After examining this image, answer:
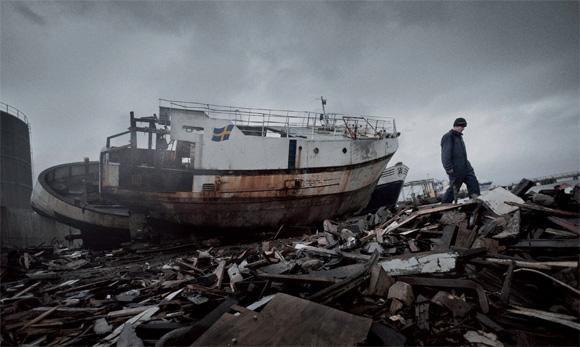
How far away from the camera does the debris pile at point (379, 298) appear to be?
1831 mm

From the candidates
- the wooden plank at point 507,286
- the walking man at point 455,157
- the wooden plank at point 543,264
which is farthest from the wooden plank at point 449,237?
the walking man at point 455,157

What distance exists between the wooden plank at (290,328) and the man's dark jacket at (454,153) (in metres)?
4.93

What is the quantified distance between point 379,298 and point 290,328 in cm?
124

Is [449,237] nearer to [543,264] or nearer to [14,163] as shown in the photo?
[543,264]

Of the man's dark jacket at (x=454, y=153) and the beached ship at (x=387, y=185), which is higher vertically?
the man's dark jacket at (x=454, y=153)

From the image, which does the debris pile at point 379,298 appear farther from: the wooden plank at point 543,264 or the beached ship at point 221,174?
the beached ship at point 221,174

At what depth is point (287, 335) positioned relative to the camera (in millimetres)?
1671

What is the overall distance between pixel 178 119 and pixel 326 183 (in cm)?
623

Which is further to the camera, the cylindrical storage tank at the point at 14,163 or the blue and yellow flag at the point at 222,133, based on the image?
the cylindrical storage tank at the point at 14,163

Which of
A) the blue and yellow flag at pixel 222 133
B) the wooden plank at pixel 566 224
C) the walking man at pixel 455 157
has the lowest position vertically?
the wooden plank at pixel 566 224

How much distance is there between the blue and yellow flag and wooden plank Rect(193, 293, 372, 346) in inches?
280

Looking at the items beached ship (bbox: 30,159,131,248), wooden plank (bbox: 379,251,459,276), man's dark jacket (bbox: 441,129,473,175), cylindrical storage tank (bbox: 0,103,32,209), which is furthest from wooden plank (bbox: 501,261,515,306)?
cylindrical storage tank (bbox: 0,103,32,209)

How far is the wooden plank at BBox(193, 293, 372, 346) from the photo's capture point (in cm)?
161

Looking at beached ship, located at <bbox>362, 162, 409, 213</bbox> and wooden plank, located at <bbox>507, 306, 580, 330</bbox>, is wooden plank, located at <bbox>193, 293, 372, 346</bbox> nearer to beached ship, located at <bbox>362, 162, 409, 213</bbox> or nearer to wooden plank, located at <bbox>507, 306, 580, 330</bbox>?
wooden plank, located at <bbox>507, 306, 580, 330</bbox>
